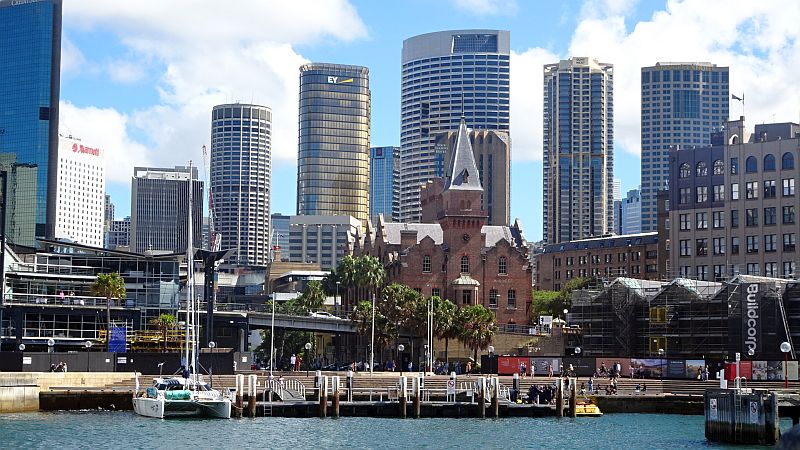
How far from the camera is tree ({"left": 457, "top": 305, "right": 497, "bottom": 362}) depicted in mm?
154288

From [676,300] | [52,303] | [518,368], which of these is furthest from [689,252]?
[52,303]

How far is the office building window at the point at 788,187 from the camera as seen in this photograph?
161250mm

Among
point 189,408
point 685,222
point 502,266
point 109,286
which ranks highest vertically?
point 685,222

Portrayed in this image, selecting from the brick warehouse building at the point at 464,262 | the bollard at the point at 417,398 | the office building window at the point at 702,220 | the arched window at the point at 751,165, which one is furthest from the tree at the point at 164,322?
the arched window at the point at 751,165

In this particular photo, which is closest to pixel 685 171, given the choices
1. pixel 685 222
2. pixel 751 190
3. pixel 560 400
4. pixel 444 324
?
pixel 685 222

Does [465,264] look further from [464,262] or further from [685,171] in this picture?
[685,171]

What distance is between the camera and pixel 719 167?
555ft

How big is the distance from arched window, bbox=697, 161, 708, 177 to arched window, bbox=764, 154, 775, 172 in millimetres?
8862

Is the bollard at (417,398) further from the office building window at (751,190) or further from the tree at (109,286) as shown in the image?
the office building window at (751,190)

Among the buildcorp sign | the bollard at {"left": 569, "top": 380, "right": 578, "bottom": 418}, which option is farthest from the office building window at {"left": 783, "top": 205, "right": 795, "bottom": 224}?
the bollard at {"left": 569, "top": 380, "right": 578, "bottom": 418}

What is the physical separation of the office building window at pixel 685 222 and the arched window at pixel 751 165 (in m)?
11.0

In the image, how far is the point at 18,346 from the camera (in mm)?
120875

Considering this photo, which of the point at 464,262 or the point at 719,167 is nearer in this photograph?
the point at 719,167

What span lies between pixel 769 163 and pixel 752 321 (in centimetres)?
4633
